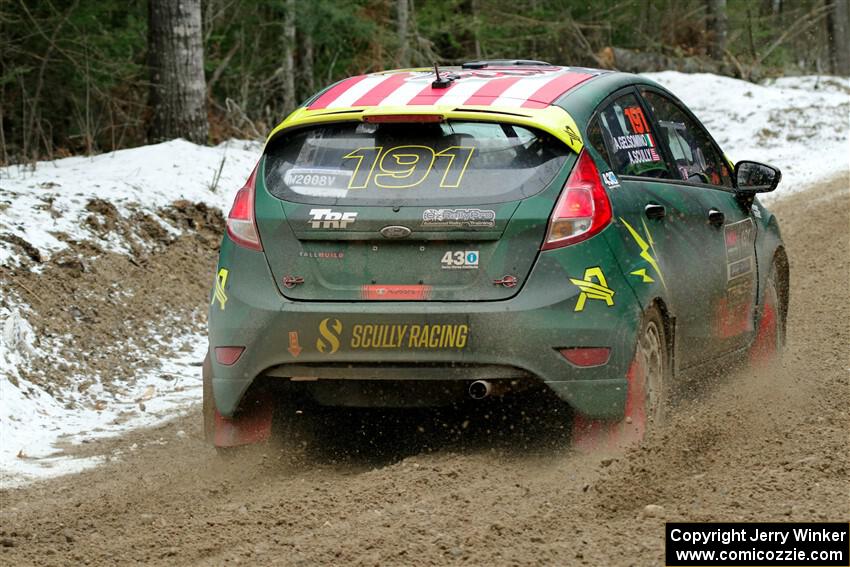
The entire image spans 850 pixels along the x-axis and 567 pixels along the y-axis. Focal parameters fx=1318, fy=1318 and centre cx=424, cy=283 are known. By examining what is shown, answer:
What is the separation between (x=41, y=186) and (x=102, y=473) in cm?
461

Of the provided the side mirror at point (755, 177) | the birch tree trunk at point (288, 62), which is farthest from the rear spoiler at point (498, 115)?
the birch tree trunk at point (288, 62)

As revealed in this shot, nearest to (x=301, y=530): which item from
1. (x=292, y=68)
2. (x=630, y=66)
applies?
(x=292, y=68)

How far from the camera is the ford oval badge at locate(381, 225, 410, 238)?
5465mm

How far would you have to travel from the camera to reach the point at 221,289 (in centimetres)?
585

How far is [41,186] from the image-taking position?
10758 mm

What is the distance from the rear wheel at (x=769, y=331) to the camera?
24.9 feet

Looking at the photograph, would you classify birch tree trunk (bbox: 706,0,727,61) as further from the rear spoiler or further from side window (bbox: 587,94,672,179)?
the rear spoiler

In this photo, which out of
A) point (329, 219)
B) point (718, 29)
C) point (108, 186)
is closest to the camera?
point (329, 219)

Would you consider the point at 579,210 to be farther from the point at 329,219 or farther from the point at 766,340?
the point at 766,340

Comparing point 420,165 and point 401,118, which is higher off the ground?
point 401,118

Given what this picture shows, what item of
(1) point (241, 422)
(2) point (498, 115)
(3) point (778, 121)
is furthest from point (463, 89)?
(3) point (778, 121)

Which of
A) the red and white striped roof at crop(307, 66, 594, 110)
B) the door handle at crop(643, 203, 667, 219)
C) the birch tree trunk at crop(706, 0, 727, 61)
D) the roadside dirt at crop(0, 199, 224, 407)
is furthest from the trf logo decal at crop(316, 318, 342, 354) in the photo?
the birch tree trunk at crop(706, 0, 727, 61)

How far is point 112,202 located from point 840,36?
26329mm

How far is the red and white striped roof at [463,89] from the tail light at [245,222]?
0.50 meters
